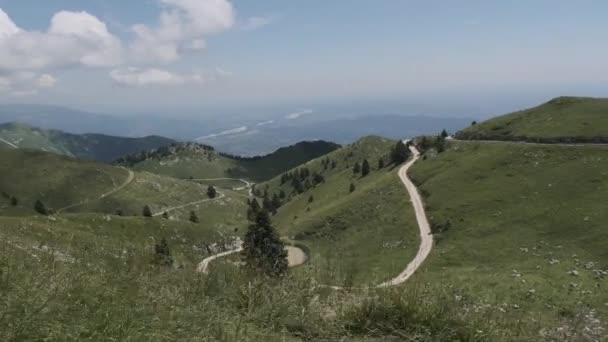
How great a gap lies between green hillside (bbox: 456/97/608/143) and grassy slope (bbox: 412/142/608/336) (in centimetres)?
638

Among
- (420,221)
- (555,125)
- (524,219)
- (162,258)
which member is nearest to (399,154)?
(555,125)

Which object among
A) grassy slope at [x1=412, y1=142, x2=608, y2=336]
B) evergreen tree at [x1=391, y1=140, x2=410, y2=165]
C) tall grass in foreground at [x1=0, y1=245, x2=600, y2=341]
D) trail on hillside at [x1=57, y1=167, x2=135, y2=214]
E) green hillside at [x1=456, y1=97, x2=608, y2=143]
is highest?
green hillside at [x1=456, y1=97, x2=608, y2=143]

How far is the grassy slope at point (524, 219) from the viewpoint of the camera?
120ft

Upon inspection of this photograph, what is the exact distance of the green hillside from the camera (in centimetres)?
8438

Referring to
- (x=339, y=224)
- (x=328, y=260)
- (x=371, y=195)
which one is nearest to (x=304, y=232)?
(x=339, y=224)

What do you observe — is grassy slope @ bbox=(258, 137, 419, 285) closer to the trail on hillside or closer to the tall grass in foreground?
the tall grass in foreground

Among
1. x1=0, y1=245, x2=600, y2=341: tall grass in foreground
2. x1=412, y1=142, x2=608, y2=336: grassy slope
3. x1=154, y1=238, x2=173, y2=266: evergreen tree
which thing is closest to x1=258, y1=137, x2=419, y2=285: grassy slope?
x1=412, y1=142, x2=608, y2=336: grassy slope

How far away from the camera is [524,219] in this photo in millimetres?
60250

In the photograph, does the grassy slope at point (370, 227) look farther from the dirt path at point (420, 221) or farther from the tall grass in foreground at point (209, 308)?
the tall grass in foreground at point (209, 308)

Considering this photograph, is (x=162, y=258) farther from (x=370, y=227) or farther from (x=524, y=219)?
(x=370, y=227)

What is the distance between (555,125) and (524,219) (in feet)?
143

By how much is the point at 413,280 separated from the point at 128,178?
19225 cm

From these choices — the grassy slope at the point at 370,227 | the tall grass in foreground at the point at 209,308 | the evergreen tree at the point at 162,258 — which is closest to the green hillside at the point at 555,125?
the grassy slope at the point at 370,227

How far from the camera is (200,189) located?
188375 mm
